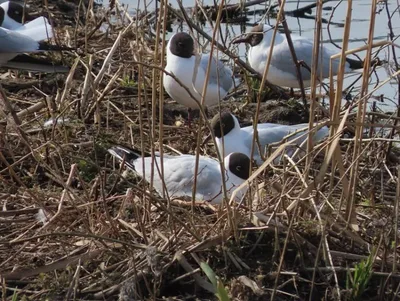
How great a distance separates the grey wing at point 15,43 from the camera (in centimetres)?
719

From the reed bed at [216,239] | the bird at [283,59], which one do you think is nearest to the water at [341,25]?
the bird at [283,59]

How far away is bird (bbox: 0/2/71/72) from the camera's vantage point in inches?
269

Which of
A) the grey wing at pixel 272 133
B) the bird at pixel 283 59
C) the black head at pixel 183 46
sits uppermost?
Answer: the black head at pixel 183 46

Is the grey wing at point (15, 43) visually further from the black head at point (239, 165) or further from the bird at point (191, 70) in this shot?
the black head at point (239, 165)

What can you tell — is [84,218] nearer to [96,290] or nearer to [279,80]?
[96,290]

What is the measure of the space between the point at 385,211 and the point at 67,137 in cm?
189

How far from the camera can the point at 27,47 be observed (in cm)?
724

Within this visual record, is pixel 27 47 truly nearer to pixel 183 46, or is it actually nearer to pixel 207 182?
pixel 183 46

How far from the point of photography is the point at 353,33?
870 cm

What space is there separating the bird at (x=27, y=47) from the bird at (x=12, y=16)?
0.85 metres

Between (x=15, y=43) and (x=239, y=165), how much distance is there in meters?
2.92

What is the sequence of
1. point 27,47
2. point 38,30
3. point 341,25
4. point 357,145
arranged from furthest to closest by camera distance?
1. point 341,25
2. point 38,30
3. point 27,47
4. point 357,145

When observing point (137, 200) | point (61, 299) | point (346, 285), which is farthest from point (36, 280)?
point (346, 285)

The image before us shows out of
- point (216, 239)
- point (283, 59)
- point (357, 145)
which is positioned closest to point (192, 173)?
point (216, 239)
